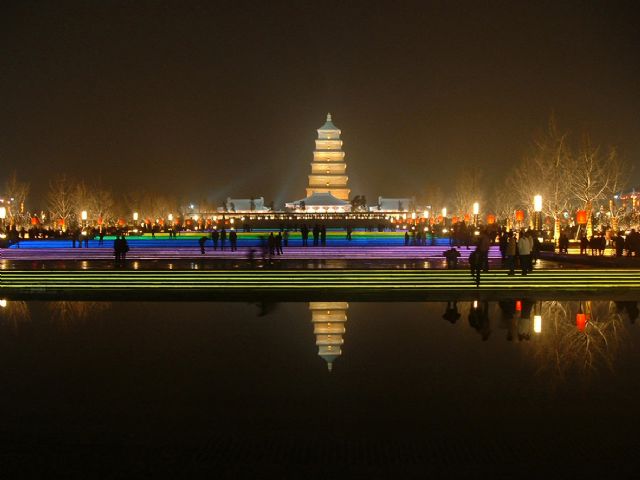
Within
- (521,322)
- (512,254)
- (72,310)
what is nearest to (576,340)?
(521,322)

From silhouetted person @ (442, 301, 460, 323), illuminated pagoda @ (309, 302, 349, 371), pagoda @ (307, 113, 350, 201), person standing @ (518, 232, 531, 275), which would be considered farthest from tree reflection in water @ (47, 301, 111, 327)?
pagoda @ (307, 113, 350, 201)

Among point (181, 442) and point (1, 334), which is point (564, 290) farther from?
point (181, 442)

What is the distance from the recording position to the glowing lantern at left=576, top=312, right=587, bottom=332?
42.1 ft

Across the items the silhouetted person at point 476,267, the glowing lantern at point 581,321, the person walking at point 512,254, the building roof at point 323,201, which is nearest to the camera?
the glowing lantern at point 581,321

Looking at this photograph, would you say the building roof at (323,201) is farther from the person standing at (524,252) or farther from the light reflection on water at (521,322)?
the light reflection on water at (521,322)

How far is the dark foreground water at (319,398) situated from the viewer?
6.48 metres

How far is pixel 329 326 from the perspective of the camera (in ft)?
43.6

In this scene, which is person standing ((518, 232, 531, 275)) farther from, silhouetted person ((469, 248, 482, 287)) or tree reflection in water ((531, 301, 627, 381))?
tree reflection in water ((531, 301, 627, 381))

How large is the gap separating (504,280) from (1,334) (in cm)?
1192

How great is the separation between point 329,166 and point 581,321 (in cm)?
9678

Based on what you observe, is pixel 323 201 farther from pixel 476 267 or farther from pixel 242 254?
pixel 476 267

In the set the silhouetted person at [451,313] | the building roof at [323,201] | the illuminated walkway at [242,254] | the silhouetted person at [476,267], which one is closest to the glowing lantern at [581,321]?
the silhouetted person at [451,313]

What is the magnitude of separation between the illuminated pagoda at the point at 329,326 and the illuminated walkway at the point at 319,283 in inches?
65.9

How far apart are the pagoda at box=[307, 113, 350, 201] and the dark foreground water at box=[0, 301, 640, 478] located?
94.3 metres
